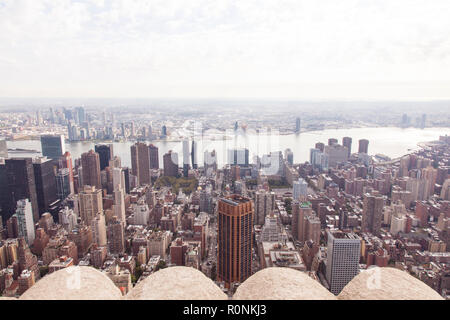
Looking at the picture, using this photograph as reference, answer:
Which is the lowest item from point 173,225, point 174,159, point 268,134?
point 173,225

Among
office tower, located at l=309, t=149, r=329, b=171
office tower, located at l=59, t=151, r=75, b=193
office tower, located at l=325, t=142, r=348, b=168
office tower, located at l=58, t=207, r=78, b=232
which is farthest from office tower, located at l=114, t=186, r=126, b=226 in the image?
office tower, located at l=325, t=142, r=348, b=168

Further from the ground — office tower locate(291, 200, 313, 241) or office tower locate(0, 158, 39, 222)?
office tower locate(0, 158, 39, 222)

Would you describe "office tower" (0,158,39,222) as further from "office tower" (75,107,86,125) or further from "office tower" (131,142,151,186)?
"office tower" (131,142,151,186)

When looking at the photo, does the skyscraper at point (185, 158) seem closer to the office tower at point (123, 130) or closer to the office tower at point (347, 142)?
the office tower at point (123, 130)

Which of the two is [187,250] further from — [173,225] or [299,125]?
Result: [299,125]

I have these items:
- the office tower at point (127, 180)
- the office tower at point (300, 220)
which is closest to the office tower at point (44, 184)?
the office tower at point (127, 180)
